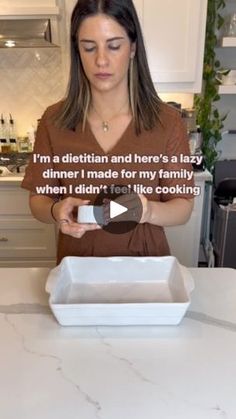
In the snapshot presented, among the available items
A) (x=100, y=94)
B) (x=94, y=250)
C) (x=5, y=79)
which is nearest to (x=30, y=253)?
(x=5, y=79)

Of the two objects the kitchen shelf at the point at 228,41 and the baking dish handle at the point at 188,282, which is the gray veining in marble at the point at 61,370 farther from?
the kitchen shelf at the point at 228,41

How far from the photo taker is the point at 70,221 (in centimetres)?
79

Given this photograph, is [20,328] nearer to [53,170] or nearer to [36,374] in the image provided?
[36,374]

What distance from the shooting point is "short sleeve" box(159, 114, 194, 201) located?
959 mm

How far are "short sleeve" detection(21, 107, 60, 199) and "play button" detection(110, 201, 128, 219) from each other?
27 centimetres

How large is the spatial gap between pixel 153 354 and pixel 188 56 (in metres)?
1.56

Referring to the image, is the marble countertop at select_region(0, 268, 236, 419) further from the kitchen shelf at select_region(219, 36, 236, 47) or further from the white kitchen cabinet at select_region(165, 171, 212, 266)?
the kitchen shelf at select_region(219, 36, 236, 47)

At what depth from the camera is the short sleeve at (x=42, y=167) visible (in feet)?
3.23

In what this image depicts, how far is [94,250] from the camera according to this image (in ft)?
3.28

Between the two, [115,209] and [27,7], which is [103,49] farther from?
[27,7]

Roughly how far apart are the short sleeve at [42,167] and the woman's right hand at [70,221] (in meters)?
0.18

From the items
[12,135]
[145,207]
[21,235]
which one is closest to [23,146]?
[12,135]

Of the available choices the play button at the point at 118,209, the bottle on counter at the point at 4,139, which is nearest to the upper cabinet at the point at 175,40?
the bottle on counter at the point at 4,139

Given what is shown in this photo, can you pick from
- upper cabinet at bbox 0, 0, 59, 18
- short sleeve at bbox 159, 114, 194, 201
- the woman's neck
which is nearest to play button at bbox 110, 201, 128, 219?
short sleeve at bbox 159, 114, 194, 201
